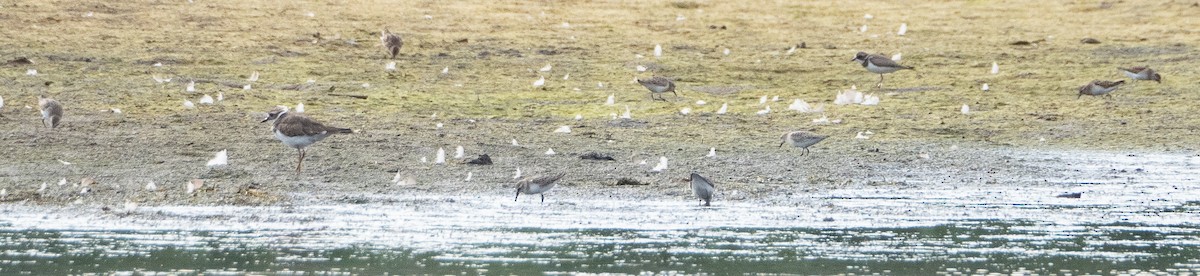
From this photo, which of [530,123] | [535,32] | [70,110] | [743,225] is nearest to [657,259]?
[743,225]

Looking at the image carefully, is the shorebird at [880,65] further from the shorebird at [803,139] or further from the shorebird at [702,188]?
the shorebird at [702,188]

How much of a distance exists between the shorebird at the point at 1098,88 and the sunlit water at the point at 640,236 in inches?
200

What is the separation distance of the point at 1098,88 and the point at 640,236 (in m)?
8.37

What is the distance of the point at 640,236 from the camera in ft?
28.9

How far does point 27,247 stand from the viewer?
27.4ft

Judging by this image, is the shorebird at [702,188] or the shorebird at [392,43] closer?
the shorebird at [702,188]

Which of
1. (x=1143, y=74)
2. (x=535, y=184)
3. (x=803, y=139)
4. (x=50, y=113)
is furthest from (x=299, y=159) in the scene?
(x=1143, y=74)

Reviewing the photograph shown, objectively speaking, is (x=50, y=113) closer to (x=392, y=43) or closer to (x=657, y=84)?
(x=392, y=43)

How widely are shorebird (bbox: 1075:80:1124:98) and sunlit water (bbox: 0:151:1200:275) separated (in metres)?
5.07

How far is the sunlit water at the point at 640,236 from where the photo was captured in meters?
7.88

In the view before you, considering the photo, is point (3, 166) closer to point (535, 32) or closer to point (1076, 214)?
point (1076, 214)

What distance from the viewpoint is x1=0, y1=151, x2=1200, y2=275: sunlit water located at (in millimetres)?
7883

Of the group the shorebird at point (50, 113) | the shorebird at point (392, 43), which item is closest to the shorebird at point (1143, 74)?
the shorebird at point (392, 43)

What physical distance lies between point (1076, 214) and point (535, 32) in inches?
434
